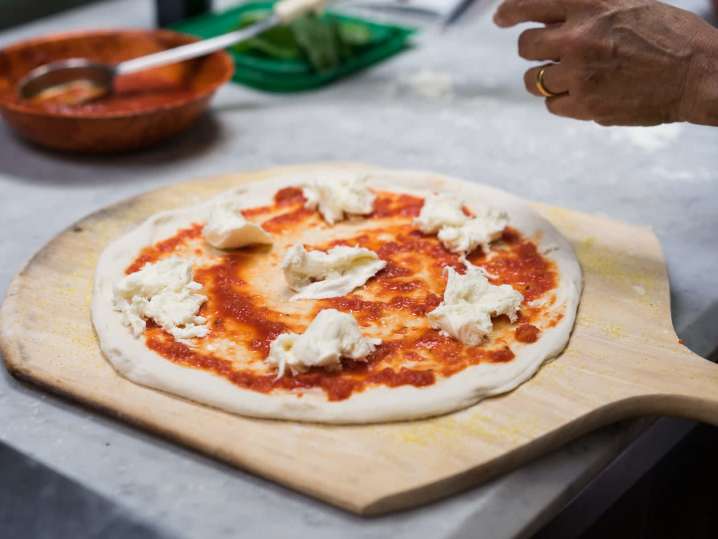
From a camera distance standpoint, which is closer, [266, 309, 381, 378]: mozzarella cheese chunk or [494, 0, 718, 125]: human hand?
[266, 309, 381, 378]: mozzarella cheese chunk

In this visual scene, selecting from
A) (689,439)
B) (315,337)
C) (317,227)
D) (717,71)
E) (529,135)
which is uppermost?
(717,71)

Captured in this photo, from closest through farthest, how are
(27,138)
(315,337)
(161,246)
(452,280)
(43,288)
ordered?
(315,337) < (452,280) < (43,288) < (161,246) < (27,138)

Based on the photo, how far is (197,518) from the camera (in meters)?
1.33

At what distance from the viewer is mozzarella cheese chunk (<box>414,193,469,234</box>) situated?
1989 mm

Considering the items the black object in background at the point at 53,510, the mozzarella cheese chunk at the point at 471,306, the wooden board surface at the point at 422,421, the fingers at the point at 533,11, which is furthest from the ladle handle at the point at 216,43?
the black object in background at the point at 53,510

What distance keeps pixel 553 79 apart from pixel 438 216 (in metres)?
0.39

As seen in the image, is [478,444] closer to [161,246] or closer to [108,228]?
[161,246]

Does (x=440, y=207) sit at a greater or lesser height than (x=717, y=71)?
lesser

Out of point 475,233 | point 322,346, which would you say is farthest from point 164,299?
point 475,233

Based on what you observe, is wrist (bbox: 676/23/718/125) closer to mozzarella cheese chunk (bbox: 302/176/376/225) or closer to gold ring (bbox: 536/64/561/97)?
gold ring (bbox: 536/64/561/97)

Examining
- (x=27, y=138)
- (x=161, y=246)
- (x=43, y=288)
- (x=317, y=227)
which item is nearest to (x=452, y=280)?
(x=317, y=227)

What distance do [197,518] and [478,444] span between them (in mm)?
451

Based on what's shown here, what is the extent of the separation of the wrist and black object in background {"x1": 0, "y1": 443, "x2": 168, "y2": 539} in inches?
53.0

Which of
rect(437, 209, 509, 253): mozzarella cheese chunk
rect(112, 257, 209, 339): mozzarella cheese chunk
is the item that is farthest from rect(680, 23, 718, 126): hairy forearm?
rect(112, 257, 209, 339): mozzarella cheese chunk
